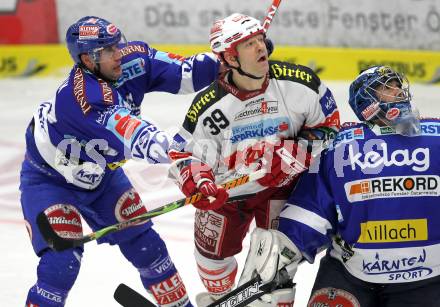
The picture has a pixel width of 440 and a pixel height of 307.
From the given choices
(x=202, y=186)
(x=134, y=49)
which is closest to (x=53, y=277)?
(x=202, y=186)

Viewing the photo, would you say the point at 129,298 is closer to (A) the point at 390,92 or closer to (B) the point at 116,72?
(B) the point at 116,72

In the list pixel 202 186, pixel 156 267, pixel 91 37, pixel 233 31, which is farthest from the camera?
pixel 156 267

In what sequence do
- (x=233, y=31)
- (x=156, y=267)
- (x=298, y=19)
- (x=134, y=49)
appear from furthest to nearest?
1. (x=298, y=19)
2. (x=134, y=49)
3. (x=156, y=267)
4. (x=233, y=31)

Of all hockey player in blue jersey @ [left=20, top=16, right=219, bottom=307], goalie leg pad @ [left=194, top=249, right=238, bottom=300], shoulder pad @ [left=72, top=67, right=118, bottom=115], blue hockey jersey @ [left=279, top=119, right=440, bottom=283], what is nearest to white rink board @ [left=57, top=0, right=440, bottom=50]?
hockey player in blue jersey @ [left=20, top=16, right=219, bottom=307]

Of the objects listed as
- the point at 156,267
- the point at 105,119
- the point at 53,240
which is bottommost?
the point at 156,267

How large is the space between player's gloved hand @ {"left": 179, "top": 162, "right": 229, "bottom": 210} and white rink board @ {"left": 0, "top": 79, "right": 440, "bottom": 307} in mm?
1180

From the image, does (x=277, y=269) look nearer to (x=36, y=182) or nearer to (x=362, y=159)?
(x=362, y=159)

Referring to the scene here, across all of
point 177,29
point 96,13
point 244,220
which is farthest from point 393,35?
point 244,220

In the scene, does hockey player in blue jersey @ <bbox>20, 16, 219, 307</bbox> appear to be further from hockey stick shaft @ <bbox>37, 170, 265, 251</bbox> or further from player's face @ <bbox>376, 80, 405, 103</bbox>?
player's face @ <bbox>376, 80, 405, 103</bbox>

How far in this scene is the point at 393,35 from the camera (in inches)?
331

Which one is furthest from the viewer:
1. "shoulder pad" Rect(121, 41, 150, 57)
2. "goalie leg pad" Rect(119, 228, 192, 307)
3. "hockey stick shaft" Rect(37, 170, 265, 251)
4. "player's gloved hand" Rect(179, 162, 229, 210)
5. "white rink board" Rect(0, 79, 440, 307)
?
"white rink board" Rect(0, 79, 440, 307)

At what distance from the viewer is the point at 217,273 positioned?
436cm

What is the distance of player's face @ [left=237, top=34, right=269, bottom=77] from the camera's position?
3.73 metres

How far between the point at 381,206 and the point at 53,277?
1388mm
